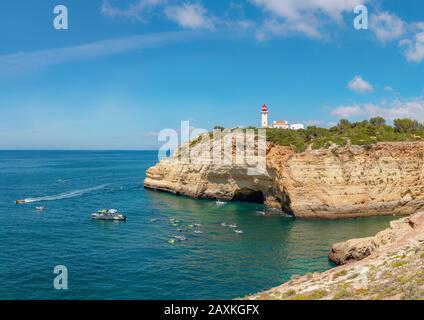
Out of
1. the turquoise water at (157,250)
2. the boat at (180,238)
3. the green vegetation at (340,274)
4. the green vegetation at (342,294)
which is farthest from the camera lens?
the boat at (180,238)

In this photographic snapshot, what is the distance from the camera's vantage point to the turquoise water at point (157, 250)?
107 feet

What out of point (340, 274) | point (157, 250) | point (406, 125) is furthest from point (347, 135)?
point (340, 274)

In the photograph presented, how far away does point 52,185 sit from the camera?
321ft

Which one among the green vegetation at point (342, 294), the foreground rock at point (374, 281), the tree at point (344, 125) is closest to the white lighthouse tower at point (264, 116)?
the tree at point (344, 125)

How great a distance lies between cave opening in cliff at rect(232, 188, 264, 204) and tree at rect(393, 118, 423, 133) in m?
29.1

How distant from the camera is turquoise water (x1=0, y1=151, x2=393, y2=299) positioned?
32562mm

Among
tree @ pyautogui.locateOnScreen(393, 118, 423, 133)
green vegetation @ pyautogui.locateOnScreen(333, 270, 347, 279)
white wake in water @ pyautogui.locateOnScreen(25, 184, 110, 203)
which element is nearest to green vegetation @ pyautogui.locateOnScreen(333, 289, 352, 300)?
green vegetation @ pyautogui.locateOnScreen(333, 270, 347, 279)

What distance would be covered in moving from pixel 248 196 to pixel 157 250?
1412 inches

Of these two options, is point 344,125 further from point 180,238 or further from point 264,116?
point 180,238

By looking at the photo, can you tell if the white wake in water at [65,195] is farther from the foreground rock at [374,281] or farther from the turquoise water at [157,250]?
the foreground rock at [374,281]

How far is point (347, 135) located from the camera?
6525 centimetres

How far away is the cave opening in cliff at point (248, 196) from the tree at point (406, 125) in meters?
29.1

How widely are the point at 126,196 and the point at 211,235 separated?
3674cm
